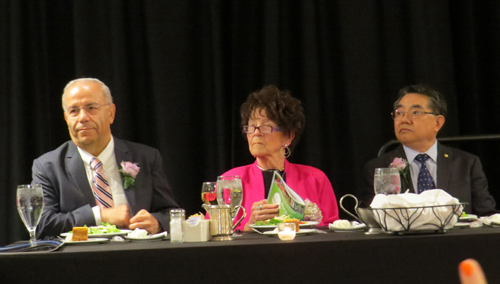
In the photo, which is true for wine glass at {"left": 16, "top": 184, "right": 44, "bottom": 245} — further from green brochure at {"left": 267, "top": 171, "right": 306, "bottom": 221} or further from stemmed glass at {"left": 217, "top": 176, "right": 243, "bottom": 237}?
green brochure at {"left": 267, "top": 171, "right": 306, "bottom": 221}

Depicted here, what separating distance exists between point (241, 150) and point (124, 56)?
966mm

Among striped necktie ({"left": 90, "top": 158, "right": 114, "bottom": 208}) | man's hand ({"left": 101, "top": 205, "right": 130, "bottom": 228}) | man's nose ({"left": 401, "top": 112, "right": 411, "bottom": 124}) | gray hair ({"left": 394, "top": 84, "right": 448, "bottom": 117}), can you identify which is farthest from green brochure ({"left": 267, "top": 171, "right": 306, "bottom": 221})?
gray hair ({"left": 394, "top": 84, "right": 448, "bottom": 117})

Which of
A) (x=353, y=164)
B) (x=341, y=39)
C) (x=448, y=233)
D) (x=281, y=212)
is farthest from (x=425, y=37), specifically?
(x=448, y=233)

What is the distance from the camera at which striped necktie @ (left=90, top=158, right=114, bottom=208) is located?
3035mm

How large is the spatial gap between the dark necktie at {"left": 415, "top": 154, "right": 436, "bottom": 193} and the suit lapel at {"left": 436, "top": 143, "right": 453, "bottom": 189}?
0.17 feet

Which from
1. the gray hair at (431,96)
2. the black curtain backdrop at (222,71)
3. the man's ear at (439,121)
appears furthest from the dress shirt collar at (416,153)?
the black curtain backdrop at (222,71)

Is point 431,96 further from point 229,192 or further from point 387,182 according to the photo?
point 229,192

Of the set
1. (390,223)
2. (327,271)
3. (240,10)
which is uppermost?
(240,10)

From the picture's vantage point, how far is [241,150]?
3.76 m

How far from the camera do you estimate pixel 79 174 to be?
9.87 ft

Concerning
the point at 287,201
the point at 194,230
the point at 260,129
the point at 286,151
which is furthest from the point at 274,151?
the point at 194,230

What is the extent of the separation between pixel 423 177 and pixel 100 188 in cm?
187

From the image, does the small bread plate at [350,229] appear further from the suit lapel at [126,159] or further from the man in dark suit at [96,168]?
the suit lapel at [126,159]

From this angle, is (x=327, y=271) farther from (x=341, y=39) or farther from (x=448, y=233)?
(x=341, y=39)
